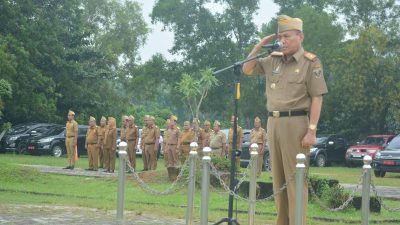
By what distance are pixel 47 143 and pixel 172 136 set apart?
398 inches

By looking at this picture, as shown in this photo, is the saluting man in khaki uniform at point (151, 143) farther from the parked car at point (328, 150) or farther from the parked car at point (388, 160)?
the parked car at point (328, 150)

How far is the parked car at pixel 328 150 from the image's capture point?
113 ft

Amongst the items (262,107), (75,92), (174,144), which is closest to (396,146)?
(174,144)

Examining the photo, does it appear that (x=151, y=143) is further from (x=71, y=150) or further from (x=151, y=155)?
(x=71, y=150)

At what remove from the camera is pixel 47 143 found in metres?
33.3

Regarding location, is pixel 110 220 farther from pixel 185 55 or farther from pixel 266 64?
pixel 185 55

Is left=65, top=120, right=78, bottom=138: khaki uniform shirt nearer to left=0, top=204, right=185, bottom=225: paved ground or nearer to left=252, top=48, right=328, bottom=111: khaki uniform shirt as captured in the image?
left=0, top=204, right=185, bottom=225: paved ground

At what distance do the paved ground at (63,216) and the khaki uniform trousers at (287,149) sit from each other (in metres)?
3.06

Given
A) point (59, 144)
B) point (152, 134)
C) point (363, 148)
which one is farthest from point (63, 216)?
point (363, 148)

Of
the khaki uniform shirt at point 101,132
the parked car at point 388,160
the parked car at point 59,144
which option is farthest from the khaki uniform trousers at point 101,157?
the parked car at point 388,160

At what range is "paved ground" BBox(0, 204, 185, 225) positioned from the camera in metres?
10.5

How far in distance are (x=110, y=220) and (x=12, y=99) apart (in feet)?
93.9

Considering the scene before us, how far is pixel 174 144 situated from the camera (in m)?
25.1

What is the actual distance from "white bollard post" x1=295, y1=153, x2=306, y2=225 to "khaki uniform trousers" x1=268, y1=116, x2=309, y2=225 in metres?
0.20
